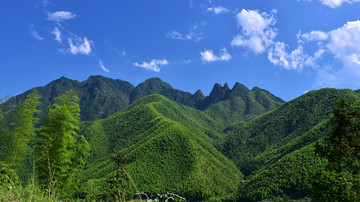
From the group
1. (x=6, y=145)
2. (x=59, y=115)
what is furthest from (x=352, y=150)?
(x=6, y=145)

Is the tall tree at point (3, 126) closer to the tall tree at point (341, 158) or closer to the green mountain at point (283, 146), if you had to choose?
the tall tree at point (341, 158)

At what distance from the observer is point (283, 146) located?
11888 cm

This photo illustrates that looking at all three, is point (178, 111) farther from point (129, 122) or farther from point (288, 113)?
point (288, 113)

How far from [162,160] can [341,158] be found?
323 feet

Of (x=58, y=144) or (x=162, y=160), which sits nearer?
(x=58, y=144)

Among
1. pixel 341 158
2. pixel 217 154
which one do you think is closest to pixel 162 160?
pixel 217 154

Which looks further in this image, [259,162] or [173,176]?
[259,162]

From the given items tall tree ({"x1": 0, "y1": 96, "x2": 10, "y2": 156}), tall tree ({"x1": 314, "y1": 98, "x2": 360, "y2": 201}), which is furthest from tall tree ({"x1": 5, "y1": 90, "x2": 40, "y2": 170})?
tall tree ({"x1": 314, "y1": 98, "x2": 360, "y2": 201})

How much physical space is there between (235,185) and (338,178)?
101 meters

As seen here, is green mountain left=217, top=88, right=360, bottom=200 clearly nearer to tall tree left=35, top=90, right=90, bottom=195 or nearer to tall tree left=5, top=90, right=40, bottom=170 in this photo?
tall tree left=35, top=90, right=90, bottom=195

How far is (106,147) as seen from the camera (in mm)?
140625

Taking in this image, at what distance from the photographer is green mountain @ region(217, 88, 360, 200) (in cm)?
7988

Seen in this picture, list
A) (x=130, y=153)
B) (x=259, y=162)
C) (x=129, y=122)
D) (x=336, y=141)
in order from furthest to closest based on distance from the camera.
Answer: (x=129, y=122)
(x=259, y=162)
(x=130, y=153)
(x=336, y=141)

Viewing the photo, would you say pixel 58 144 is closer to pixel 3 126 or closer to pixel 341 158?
pixel 3 126
